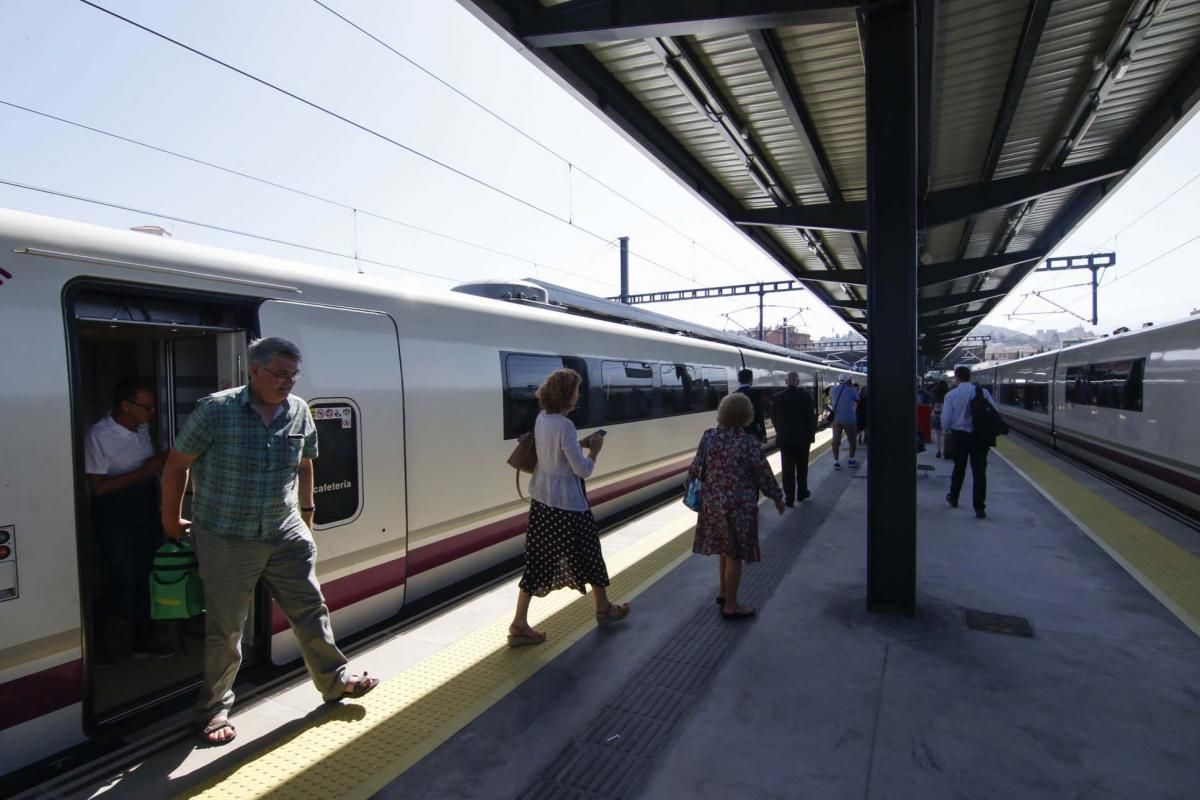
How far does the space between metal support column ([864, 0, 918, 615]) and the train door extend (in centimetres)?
397

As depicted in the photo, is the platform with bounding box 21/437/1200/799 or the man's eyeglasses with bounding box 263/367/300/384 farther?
the man's eyeglasses with bounding box 263/367/300/384

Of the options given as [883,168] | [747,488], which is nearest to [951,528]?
[747,488]

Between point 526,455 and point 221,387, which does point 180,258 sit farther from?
point 526,455

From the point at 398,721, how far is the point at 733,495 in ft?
7.79

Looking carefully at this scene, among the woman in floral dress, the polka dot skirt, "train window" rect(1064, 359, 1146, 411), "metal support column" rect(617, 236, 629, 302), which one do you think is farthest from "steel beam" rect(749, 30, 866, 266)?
"metal support column" rect(617, 236, 629, 302)

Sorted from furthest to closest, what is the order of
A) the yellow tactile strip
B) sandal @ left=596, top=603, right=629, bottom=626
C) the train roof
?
the yellow tactile strip, sandal @ left=596, top=603, right=629, bottom=626, the train roof

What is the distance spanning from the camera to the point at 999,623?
4152 millimetres

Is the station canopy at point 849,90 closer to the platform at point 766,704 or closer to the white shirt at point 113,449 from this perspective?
the platform at point 766,704

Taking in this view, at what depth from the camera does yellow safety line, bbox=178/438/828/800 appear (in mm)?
2611

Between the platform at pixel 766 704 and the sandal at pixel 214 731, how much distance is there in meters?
0.08

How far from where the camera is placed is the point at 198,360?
3795 mm

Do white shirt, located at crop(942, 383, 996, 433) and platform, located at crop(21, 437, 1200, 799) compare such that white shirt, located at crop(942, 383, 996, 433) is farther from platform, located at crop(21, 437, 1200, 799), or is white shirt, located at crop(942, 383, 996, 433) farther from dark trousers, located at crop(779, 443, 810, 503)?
platform, located at crop(21, 437, 1200, 799)

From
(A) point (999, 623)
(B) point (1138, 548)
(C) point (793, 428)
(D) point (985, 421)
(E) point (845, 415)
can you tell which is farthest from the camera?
(E) point (845, 415)

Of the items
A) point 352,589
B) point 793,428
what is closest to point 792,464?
point 793,428
